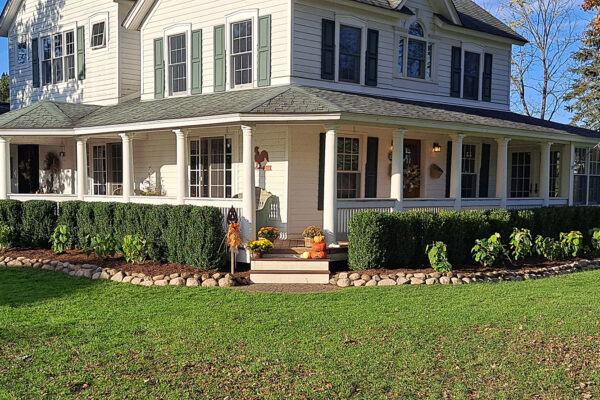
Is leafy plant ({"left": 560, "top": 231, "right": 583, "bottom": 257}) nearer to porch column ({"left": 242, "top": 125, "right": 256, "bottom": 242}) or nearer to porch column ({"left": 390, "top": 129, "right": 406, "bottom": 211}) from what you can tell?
porch column ({"left": 390, "top": 129, "right": 406, "bottom": 211})

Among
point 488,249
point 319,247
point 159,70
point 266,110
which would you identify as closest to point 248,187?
point 266,110

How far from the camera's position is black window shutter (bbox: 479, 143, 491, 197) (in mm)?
17281

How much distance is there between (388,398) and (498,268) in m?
7.55

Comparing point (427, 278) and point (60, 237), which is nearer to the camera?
point (427, 278)

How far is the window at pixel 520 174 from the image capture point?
18.7 m

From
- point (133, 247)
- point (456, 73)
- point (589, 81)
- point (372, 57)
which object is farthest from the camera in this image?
point (589, 81)

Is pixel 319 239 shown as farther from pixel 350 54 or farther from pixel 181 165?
pixel 350 54

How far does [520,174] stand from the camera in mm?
18891

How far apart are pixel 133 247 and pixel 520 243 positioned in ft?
27.7

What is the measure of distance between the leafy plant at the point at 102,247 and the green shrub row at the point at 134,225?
24 cm

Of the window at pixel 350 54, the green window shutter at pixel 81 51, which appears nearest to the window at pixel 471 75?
the window at pixel 350 54

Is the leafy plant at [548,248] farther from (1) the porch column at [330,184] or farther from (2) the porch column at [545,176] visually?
(1) the porch column at [330,184]

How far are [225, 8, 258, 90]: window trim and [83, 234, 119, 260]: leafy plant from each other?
495 cm

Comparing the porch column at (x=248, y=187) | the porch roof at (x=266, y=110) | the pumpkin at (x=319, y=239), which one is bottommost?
the pumpkin at (x=319, y=239)
